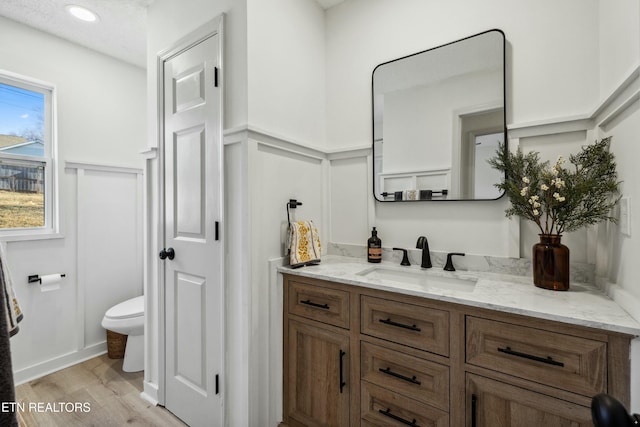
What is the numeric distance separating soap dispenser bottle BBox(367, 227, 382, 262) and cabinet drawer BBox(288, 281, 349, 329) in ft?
1.57

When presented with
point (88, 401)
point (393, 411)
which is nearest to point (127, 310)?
point (88, 401)

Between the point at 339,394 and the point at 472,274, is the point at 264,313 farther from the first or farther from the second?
Answer: the point at 472,274

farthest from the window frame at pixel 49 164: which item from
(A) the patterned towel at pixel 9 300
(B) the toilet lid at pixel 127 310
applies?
(A) the patterned towel at pixel 9 300

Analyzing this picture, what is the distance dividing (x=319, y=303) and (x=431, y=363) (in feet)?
1.91

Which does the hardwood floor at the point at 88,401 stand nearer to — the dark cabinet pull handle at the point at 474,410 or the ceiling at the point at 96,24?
the dark cabinet pull handle at the point at 474,410

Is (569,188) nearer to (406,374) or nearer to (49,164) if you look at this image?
(406,374)

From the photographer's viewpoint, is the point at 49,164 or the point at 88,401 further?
the point at 49,164

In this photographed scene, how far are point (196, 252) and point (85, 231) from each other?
154 cm

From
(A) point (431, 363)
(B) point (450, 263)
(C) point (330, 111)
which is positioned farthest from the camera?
(C) point (330, 111)

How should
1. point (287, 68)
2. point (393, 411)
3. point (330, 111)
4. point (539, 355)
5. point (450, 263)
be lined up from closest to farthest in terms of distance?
point (539, 355), point (393, 411), point (450, 263), point (287, 68), point (330, 111)

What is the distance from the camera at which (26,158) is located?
2.32 meters

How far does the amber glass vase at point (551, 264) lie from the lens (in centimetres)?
123

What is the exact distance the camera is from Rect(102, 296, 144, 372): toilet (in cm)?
230

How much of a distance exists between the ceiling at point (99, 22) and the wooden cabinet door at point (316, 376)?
218cm
